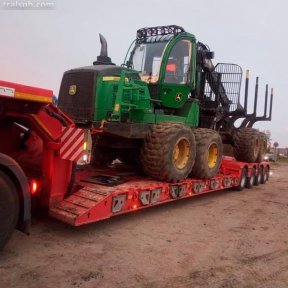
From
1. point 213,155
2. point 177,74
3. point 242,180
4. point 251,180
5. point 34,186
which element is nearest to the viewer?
point 34,186

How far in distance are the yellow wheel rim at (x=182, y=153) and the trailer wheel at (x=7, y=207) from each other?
3.67m

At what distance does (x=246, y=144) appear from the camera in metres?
11.0

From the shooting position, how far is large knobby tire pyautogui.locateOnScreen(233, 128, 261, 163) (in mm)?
11023

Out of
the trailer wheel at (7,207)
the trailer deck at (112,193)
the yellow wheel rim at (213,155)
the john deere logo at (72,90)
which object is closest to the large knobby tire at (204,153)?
the yellow wheel rim at (213,155)

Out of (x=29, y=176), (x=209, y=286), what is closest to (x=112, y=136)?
(x=29, y=176)

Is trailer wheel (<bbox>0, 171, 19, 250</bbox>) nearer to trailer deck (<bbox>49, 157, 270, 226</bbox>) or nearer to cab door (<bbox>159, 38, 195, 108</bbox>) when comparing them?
trailer deck (<bbox>49, 157, 270, 226</bbox>)

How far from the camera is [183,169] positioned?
7.51 m

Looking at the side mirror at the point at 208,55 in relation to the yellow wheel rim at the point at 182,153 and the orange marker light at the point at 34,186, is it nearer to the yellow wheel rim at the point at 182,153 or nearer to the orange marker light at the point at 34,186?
the yellow wheel rim at the point at 182,153

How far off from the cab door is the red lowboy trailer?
2251 millimetres

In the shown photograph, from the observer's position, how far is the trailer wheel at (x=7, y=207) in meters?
4.22

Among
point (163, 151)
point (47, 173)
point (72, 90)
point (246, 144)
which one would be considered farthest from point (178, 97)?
point (47, 173)

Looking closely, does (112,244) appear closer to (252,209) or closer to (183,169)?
(183,169)

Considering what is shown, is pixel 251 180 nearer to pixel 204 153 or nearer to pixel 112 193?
pixel 204 153

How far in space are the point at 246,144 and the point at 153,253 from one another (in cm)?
679
